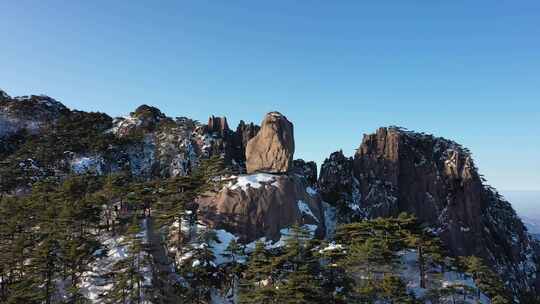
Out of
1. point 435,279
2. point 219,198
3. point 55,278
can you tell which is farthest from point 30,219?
point 435,279

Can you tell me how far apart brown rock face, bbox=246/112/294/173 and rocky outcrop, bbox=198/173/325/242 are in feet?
7.79

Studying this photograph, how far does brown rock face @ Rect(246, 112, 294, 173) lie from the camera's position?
6425 cm

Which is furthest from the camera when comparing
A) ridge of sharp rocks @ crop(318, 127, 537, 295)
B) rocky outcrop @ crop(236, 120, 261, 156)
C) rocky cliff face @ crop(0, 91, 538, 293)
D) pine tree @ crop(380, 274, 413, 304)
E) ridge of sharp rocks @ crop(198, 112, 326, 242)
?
rocky outcrop @ crop(236, 120, 261, 156)

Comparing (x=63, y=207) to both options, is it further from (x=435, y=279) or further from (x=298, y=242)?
(x=435, y=279)

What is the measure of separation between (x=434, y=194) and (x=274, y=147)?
47.9 metres

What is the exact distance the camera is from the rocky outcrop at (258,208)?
56.9 m

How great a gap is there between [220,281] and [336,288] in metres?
14.0

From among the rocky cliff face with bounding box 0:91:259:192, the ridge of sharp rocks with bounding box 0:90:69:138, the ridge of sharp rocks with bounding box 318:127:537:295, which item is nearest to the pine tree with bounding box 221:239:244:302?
the rocky cliff face with bounding box 0:91:259:192

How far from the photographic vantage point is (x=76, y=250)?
44.2 meters

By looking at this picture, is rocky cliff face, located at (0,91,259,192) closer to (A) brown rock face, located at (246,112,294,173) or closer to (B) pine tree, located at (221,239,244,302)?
(A) brown rock face, located at (246,112,294,173)

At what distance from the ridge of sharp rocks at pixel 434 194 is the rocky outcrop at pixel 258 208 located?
22.4 metres

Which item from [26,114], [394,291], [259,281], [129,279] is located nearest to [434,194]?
[394,291]

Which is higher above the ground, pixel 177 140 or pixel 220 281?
pixel 177 140

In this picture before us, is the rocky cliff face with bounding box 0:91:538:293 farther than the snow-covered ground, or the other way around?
the rocky cliff face with bounding box 0:91:538:293
